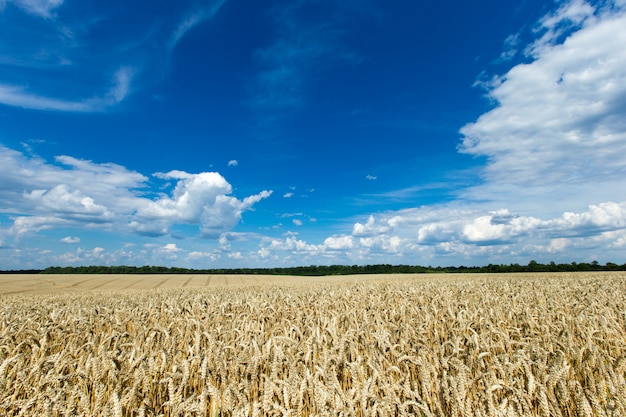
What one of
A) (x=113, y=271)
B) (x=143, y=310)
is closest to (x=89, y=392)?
(x=143, y=310)

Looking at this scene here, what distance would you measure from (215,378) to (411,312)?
17.9 ft

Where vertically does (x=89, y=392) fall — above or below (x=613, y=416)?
below

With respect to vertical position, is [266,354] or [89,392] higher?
[266,354]

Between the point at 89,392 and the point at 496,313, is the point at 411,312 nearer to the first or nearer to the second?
the point at 496,313

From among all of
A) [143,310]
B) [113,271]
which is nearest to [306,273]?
[113,271]

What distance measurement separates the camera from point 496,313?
7.81 m

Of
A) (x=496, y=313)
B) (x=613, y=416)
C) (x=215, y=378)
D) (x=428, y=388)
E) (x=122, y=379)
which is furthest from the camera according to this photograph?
(x=496, y=313)

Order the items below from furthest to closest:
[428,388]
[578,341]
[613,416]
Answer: [578,341]
[428,388]
[613,416]

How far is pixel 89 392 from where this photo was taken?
3.78 m

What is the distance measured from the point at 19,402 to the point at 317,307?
6.71 meters

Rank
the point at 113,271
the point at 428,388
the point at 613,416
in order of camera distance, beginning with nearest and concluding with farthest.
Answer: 1. the point at 613,416
2. the point at 428,388
3. the point at 113,271

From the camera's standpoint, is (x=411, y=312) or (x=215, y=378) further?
(x=411, y=312)

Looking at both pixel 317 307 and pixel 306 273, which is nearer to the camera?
pixel 317 307

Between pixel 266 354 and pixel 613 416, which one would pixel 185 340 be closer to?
pixel 266 354
